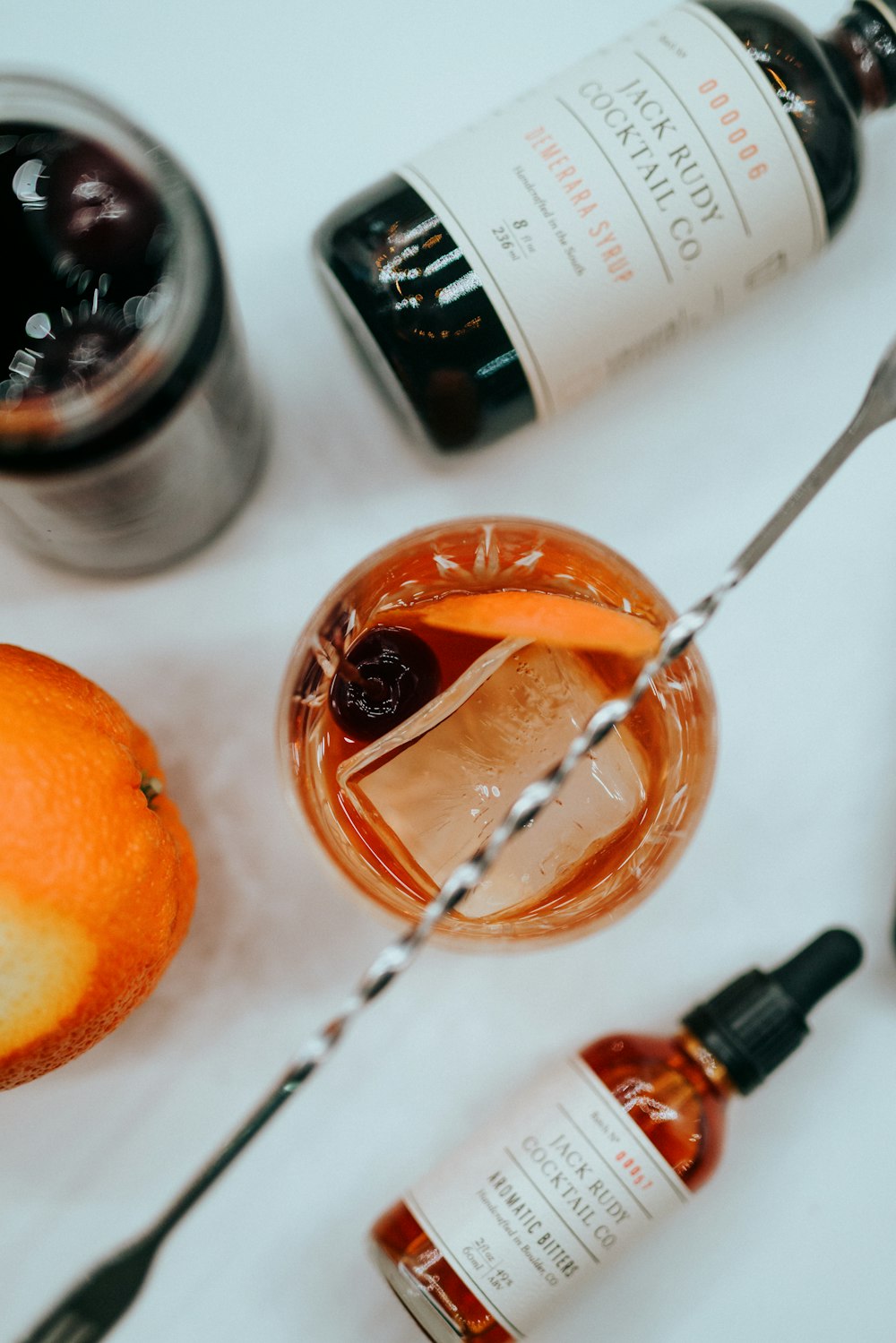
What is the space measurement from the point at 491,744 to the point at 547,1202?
24 centimetres

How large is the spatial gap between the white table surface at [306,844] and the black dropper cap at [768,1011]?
0.20 feet

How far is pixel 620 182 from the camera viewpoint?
1.69 feet

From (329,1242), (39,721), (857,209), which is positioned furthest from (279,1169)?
(857,209)

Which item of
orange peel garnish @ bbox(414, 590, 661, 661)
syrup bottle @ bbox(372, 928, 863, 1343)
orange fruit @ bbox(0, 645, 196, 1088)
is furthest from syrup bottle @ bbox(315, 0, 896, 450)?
syrup bottle @ bbox(372, 928, 863, 1343)

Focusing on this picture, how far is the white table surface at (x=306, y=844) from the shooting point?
63 centimetres

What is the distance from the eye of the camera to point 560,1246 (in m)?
0.54

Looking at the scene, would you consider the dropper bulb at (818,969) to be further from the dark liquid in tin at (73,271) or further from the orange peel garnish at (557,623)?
the dark liquid in tin at (73,271)

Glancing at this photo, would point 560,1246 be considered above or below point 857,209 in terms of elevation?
below

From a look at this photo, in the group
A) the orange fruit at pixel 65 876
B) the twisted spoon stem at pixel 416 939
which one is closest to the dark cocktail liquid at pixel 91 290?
the orange fruit at pixel 65 876

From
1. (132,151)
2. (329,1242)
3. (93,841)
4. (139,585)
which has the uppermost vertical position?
(132,151)

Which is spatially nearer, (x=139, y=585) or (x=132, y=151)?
(x=132, y=151)

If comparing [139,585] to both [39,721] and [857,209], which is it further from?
[857,209]

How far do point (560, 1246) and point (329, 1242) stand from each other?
160mm

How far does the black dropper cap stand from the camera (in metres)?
0.57
